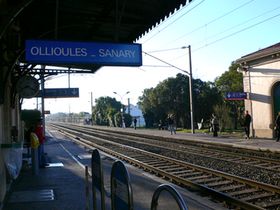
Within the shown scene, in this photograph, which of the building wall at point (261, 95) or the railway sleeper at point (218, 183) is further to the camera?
the building wall at point (261, 95)

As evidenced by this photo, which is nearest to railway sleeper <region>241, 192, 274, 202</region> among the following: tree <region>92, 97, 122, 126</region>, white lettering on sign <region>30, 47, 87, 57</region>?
white lettering on sign <region>30, 47, 87, 57</region>

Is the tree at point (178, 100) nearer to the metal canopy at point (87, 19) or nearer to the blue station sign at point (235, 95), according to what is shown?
the blue station sign at point (235, 95)

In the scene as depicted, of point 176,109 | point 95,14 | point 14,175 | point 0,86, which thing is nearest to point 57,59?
point 0,86

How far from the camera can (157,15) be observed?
999cm

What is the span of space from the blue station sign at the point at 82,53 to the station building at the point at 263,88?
19946 mm

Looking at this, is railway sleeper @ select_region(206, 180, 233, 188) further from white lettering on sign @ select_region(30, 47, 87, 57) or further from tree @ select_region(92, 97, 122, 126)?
tree @ select_region(92, 97, 122, 126)

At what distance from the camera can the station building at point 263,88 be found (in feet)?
90.8

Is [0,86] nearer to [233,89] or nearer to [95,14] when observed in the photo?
[95,14]

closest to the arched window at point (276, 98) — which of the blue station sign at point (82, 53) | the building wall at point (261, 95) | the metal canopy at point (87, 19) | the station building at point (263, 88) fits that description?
the station building at point (263, 88)

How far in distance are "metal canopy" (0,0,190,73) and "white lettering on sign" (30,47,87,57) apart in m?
0.70

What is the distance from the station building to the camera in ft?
90.8

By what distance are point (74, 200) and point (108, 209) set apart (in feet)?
3.86

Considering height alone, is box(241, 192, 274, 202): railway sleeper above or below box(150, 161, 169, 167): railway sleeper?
below

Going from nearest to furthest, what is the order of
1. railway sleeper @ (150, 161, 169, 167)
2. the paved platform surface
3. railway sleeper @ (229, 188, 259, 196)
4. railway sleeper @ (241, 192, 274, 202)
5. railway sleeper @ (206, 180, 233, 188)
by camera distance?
the paved platform surface, railway sleeper @ (241, 192, 274, 202), railway sleeper @ (229, 188, 259, 196), railway sleeper @ (206, 180, 233, 188), railway sleeper @ (150, 161, 169, 167)
